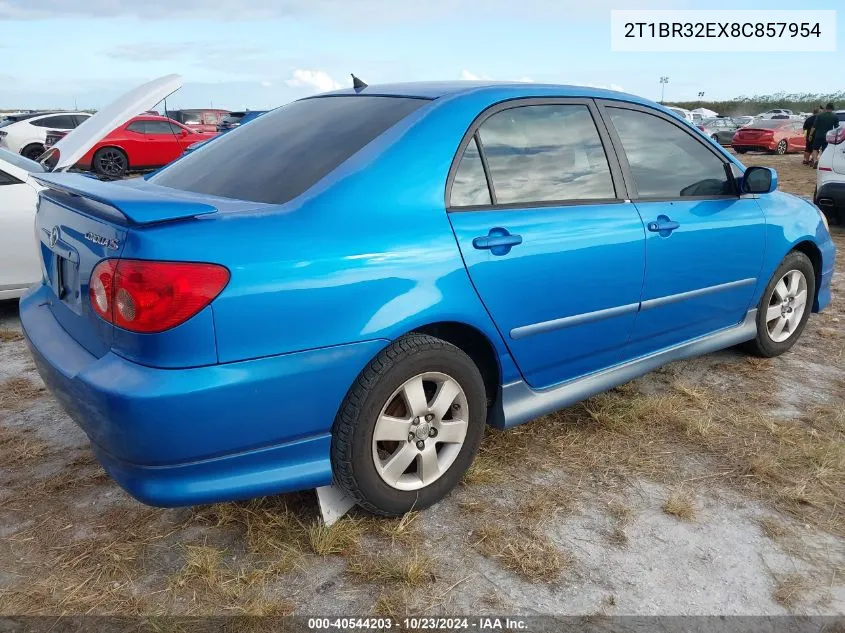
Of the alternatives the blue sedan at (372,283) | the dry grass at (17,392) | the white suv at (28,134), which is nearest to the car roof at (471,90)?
the blue sedan at (372,283)

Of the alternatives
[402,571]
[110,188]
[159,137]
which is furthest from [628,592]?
[159,137]

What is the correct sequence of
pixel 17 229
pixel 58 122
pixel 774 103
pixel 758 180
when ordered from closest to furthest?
pixel 758 180
pixel 17 229
pixel 58 122
pixel 774 103

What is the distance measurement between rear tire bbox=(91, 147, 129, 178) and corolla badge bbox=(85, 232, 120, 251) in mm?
14780

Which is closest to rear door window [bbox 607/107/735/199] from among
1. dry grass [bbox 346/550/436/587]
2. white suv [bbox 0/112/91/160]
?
dry grass [bbox 346/550/436/587]

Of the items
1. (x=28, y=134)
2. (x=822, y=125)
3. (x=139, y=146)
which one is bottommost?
(x=822, y=125)

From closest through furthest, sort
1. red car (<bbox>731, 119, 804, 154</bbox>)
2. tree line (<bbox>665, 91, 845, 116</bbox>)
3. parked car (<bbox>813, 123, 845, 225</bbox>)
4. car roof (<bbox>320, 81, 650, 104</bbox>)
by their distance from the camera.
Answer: car roof (<bbox>320, 81, 650, 104</bbox>) → parked car (<bbox>813, 123, 845, 225</bbox>) → red car (<bbox>731, 119, 804, 154</bbox>) → tree line (<bbox>665, 91, 845, 116</bbox>)

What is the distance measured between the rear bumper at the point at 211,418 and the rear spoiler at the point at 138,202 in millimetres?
415

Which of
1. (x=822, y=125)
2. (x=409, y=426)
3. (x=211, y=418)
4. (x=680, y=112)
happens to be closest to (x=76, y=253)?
(x=211, y=418)

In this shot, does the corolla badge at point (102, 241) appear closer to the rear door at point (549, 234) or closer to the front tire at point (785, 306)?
the rear door at point (549, 234)

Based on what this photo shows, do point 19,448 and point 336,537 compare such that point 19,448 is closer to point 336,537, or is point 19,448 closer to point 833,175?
point 336,537

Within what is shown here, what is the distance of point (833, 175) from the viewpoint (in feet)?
27.1

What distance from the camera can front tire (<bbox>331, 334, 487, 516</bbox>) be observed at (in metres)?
2.30

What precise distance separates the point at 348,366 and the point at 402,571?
2.16 ft

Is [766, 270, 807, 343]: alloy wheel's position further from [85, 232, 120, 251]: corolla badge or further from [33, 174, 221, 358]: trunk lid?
[85, 232, 120, 251]: corolla badge
